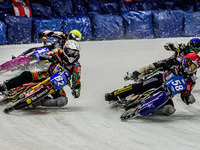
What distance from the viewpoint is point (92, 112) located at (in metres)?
6.77

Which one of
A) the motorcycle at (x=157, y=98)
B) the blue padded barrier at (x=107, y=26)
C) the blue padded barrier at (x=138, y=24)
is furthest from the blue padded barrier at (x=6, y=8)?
the motorcycle at (x=157, y=98)

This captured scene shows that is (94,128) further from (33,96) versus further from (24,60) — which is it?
(24,60)

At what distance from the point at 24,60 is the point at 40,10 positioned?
16.4ft

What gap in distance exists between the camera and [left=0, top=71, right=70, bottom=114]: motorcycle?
6.25m

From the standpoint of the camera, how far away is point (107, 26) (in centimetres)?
1512

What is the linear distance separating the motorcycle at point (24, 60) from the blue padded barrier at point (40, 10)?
181 inches

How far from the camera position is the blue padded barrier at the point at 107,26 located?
589 inches

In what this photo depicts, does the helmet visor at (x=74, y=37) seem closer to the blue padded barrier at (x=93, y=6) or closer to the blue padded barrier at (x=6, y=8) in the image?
the blue padded barrier at (x=6, y=8)

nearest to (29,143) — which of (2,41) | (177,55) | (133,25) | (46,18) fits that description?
(177,55)

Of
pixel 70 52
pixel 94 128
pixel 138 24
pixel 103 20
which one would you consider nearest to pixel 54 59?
pixel 70 52

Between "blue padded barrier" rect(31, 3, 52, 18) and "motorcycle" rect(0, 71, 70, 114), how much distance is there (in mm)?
8181

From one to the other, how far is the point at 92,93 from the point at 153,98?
105 inches

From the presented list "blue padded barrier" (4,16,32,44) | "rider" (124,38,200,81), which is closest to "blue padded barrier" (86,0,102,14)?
"blue padded barrier" (4,16,32,44)

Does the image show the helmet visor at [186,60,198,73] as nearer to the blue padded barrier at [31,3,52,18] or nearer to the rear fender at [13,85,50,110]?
the rear fender at [13,85,50,110]
